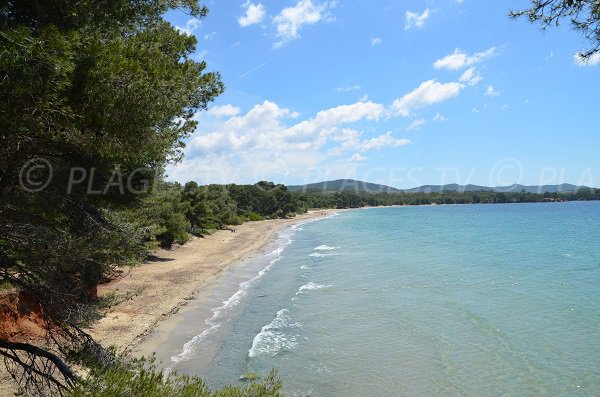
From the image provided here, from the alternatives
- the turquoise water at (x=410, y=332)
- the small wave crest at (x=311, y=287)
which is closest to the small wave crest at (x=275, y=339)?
the turquoise water at (x=410, y=332)

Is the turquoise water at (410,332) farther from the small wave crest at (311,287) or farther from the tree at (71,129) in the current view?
the tree at (71,129)

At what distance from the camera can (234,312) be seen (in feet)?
60.6

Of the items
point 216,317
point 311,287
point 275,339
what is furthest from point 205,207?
point 275,339

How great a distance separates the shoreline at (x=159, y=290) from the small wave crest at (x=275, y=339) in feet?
10.3

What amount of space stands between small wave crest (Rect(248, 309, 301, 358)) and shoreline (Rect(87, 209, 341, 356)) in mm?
3124

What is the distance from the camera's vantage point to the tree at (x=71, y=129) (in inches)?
161

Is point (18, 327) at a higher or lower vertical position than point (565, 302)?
higher

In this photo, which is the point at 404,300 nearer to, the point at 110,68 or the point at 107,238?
the point at 107,238

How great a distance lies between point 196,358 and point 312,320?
5.64 metres

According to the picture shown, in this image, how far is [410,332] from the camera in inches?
615

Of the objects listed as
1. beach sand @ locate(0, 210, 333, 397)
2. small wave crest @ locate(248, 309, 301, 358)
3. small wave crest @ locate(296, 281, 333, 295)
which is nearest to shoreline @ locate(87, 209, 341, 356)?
beach sand @ locate(0, 210, 333, 397)

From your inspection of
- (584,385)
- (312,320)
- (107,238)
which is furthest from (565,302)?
(107,238)

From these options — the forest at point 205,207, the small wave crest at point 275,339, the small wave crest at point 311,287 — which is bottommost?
the small wave crest at point 311,287

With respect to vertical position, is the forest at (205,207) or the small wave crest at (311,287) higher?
the forest at (205,207)
